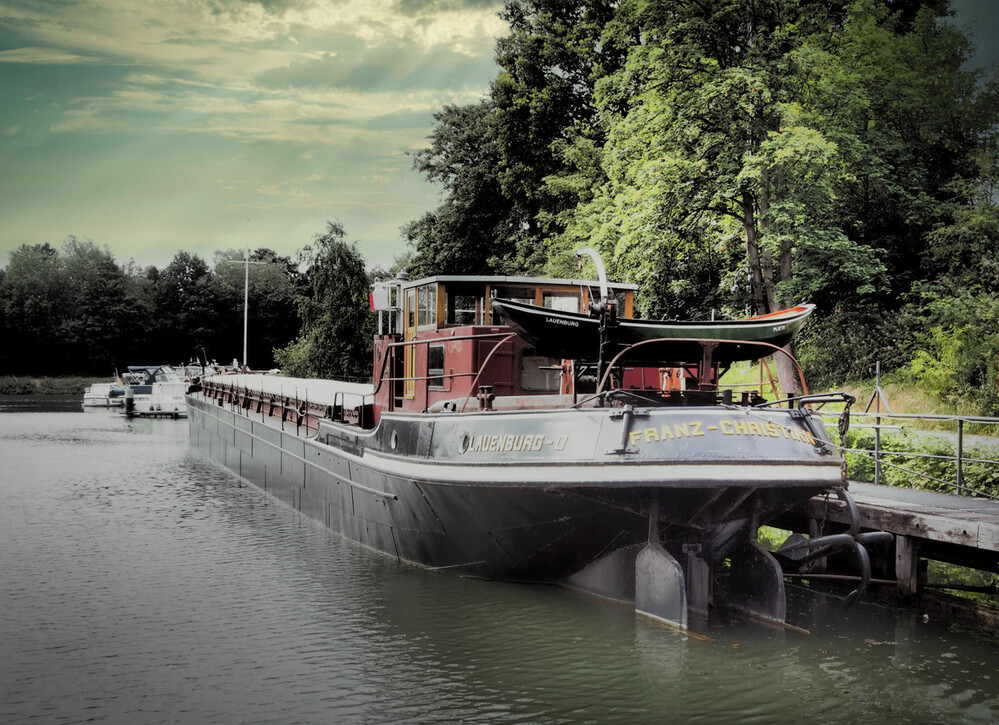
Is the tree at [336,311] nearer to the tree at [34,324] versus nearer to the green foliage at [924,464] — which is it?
the green foliage at [924,464]

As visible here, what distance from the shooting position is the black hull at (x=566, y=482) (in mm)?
9023

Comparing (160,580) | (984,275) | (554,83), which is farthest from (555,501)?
(554,83)

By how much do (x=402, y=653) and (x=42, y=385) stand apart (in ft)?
234

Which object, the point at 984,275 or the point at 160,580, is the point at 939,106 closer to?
the point at 984,275

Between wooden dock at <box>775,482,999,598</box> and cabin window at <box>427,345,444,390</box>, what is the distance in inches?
197

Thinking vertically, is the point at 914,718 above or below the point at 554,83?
below

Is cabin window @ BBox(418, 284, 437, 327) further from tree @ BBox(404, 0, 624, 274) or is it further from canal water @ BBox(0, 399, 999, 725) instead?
tree @ BBox(404, 0, 624, 274)

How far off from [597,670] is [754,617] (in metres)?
2.29

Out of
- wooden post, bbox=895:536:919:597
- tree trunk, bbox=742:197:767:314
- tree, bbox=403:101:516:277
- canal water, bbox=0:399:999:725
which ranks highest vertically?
tree, bbox=403:101:516:277

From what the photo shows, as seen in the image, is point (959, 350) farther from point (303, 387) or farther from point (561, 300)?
point (303, 387)

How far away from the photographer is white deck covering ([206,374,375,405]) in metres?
20.1

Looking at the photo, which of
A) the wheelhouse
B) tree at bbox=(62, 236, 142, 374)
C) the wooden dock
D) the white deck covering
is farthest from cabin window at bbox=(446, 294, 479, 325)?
tree at bbox=(62, 236, 142, 374)

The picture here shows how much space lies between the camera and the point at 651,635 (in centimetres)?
968

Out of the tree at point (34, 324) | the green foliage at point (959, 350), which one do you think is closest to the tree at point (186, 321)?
the tree at point (34, 324)
